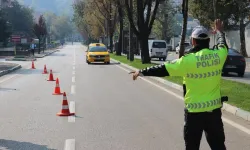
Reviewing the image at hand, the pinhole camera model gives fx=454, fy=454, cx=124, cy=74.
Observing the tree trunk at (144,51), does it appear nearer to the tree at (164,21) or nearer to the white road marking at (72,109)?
the white road marking at (72,109)

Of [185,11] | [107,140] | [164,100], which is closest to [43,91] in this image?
[164,100]

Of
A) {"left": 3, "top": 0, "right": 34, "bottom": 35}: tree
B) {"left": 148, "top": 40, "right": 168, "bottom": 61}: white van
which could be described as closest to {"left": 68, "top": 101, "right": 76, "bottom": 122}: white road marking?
{"left": 148, "top": 40, "right": 168, "bottom": 61}: white van

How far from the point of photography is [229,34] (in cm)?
5578

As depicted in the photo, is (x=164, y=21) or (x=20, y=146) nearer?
(x=20, y=146)

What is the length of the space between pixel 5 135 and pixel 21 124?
1128 mm

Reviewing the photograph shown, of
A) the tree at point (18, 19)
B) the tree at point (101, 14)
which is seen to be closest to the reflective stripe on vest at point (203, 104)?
the tree at point (101, 14)

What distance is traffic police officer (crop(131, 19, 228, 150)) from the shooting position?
178 inches

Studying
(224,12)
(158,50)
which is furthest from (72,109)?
(224,12)

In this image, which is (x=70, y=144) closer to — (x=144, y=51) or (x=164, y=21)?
(x=144, y=51)

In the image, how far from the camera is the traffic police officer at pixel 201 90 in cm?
452

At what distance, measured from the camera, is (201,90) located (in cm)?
456

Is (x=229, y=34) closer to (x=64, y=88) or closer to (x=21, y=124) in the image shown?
(x=64, y=88)

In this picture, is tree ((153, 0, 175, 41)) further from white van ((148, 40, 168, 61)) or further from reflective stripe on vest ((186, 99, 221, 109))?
reflective stripe on vest ((186, 99, 221, 109))

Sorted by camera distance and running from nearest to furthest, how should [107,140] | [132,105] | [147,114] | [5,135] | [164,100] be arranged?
[107,140] < [5,135] < [147,114] < [132,105] < [164,100]
